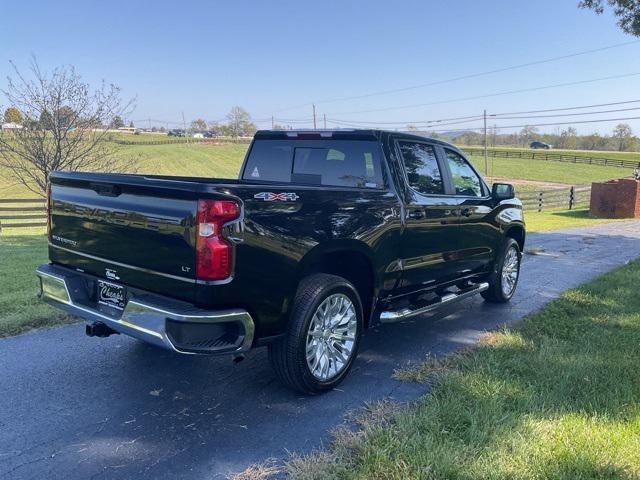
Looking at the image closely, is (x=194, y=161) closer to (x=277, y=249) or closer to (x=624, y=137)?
(x=277, y=249)

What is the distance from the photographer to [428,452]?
2953 mm

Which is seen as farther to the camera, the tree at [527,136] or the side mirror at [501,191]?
the tree at [527,136]

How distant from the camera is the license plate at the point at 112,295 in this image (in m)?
3.56

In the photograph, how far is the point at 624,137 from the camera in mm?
98562

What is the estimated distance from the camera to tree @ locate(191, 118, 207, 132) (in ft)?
380

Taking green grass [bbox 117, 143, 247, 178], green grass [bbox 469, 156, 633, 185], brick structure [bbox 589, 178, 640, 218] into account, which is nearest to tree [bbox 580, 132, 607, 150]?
green grass [bbox 469, 156, 633, 185]

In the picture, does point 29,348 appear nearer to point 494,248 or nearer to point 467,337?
point 467,337

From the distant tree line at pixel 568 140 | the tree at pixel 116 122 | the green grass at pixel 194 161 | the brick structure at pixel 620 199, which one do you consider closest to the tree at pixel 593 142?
the distant tree line at pixel 568 140

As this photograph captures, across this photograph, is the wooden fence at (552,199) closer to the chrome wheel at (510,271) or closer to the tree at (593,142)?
the chrome wheel at (510,271)

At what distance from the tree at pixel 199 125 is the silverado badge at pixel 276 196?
384ft

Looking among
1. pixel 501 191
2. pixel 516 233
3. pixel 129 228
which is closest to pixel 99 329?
pixel 129 228

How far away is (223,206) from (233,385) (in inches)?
64.8

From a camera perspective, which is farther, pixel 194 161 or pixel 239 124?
pixel 239 124

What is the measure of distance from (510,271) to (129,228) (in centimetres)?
517
